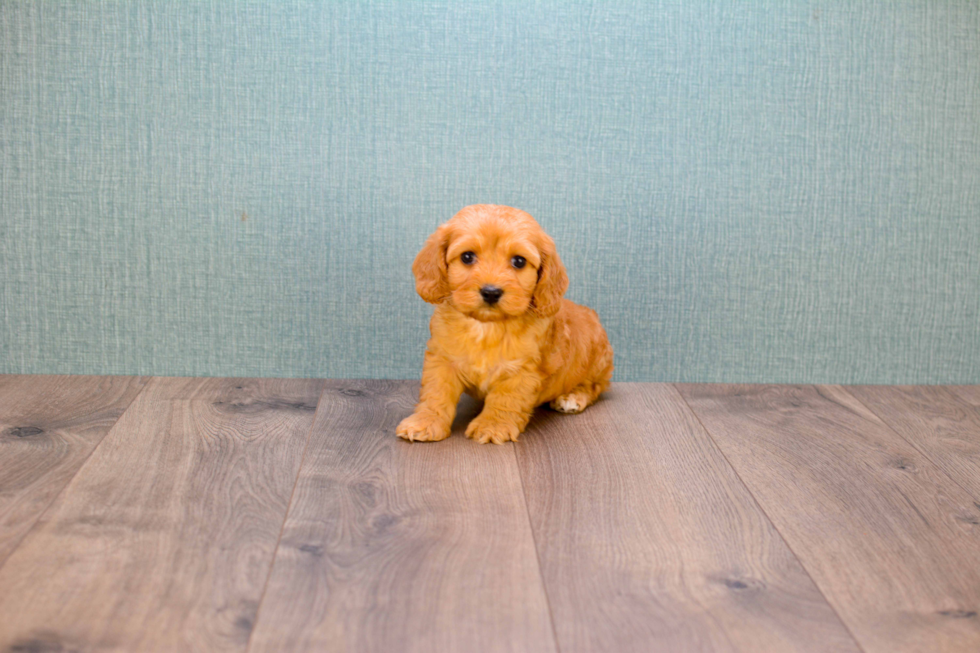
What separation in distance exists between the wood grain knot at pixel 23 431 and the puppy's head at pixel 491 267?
3.13ft

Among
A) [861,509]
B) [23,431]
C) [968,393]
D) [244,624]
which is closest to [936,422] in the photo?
[968,393]

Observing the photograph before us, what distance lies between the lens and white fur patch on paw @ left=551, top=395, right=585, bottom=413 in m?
2.34

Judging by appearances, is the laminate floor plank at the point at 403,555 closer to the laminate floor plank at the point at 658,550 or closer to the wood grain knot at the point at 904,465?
the laminate floor plank at the point at 658,550

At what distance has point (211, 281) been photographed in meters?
2.52

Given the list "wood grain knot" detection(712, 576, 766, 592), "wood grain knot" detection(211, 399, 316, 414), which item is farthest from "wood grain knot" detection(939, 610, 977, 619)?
"wood grain knot" detection(211, 399, 316, 414)

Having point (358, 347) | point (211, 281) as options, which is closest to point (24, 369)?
point (211, 281)

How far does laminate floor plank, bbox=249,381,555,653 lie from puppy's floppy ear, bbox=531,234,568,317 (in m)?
0.34

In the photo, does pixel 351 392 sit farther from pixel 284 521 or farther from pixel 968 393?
pixel 968 393

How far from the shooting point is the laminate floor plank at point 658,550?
53.2 inches

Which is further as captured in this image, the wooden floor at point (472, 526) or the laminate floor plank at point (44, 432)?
the laminate floor plank at point (44, 432)

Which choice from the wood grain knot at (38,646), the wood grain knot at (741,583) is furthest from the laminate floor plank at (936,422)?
the wood grain knot at (38,646)

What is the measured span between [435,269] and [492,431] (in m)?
0.40

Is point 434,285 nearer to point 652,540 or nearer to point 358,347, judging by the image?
point 358,347

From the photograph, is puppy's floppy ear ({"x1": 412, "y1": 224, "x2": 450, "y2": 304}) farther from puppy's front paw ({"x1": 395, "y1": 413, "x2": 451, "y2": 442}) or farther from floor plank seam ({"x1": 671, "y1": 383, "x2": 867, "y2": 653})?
floor plank seam ({"x1": 671, "y1": 383, "x2": 867, "y2": 653})
